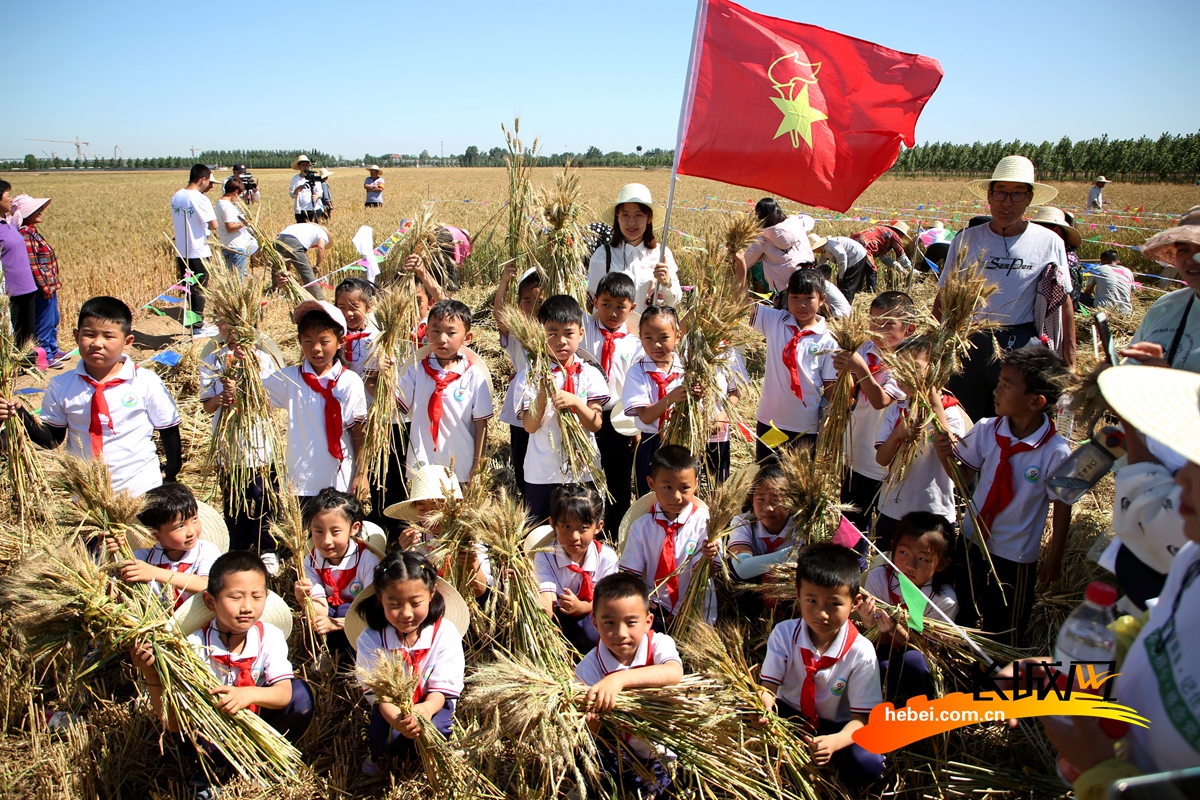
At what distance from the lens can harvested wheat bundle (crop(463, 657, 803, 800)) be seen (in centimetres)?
231

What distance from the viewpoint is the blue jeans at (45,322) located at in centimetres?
741

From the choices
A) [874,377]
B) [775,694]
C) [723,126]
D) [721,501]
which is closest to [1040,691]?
[775,694]

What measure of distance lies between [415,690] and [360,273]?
7.33 meters

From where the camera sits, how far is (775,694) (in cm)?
278

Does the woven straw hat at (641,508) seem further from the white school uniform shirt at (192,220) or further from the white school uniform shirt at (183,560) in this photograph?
the white school uniform shirt at (192,220)

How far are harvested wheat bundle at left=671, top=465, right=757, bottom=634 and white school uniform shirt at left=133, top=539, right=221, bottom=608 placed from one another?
2057mm

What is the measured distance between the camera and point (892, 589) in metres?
3.02

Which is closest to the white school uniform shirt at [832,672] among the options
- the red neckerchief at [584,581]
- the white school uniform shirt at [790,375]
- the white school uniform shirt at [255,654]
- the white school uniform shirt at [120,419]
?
the red neckerchief at [584,581]

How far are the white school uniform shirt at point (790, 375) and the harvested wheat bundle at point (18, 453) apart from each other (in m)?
3.76

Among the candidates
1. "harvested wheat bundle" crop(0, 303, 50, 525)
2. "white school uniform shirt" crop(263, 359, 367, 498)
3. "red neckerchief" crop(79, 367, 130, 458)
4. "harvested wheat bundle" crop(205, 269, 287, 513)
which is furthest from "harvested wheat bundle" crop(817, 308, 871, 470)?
"harvested wheat bundle" crop(0, 303, 50, 525)

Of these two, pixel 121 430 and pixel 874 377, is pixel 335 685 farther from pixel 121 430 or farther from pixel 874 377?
pixel 874 377

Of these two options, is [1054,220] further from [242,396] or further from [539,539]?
[242,396]

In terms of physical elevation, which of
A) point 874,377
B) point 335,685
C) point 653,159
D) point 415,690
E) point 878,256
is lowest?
point 335,685

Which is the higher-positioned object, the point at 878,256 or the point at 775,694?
the point at 878,256
